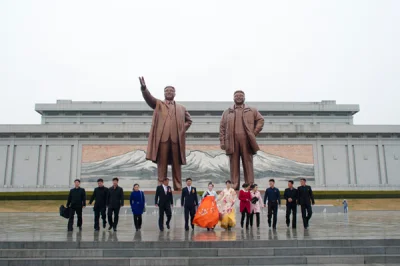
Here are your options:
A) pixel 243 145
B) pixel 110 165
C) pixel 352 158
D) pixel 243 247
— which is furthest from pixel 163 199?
pixel 352 158

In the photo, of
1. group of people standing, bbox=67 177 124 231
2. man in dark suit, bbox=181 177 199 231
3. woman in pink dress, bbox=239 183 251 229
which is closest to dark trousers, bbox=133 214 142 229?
group of people standing, bbox=67 177 124 231

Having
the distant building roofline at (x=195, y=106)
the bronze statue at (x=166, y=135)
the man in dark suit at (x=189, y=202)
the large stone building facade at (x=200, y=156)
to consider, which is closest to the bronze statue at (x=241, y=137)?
the bronze statue at (x=166, y=135)

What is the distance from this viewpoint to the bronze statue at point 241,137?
11.1m

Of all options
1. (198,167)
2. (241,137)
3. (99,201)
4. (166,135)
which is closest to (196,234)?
(99,201)

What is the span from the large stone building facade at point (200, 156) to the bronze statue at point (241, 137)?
2185 centimetres

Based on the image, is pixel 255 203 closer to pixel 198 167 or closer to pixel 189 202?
pixel 189 202

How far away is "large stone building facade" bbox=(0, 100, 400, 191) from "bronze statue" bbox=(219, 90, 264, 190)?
2185 centimetres

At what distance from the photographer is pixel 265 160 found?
34.1m

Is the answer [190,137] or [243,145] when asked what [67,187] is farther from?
[243,145]

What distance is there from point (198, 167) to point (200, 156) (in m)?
1.16

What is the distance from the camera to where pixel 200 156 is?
112 ft

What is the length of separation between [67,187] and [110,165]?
14.8 feet

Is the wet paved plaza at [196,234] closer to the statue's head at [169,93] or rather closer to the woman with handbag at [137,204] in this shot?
the woman with handbag at [137,204]

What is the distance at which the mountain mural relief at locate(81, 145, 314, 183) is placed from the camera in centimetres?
3334
